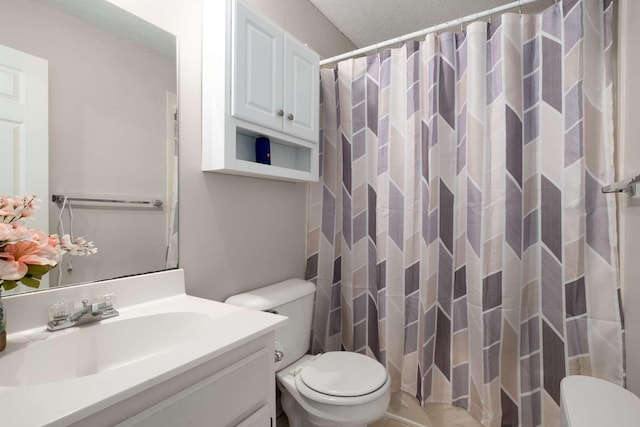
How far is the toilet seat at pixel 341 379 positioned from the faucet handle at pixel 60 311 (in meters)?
0.85

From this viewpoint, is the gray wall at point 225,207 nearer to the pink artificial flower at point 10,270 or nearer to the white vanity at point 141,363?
the white vanity at point 141,363

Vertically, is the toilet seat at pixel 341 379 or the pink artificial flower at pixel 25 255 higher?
the pink artificial flower at pixel 25 255

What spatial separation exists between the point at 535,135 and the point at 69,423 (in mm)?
1688

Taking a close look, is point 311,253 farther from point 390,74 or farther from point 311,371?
point 390,74

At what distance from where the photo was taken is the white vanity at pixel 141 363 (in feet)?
1.84

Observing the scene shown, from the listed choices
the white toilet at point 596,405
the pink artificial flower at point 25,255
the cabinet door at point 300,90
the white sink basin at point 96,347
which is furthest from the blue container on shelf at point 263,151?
the white toilet at point 596,405

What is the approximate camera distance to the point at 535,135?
135cm

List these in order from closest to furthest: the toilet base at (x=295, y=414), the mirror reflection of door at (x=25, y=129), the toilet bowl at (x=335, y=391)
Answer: the mirror reflection of door at (x=25, y=129) < the toilet bowl at (x=335, y=391) < the toilet base at (x=295, y=414)

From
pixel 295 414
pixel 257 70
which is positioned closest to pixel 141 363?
pixel 295 414

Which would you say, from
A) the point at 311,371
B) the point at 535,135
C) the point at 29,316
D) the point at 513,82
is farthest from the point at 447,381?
the point at 29,316

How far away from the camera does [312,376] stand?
131cm

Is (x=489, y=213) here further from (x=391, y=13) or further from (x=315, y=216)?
(x=391, y=13)

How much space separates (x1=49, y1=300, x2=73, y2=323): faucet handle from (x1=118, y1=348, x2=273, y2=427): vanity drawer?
46 cm

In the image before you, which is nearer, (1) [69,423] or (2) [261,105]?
(1) [69,423]
